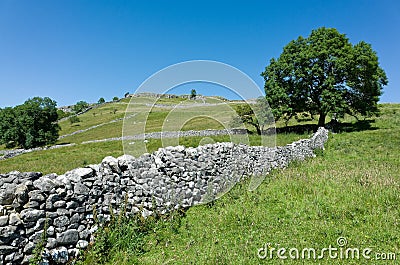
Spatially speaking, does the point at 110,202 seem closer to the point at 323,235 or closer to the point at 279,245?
the point at 279,245

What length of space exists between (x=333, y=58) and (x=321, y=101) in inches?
209

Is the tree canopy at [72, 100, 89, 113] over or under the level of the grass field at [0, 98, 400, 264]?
over

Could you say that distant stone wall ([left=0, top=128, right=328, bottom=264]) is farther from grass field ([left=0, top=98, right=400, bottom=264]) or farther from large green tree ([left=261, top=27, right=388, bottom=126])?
large green tree ([left=261, top=27, right=388, bottom=126])

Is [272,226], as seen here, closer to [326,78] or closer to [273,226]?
[273,226]

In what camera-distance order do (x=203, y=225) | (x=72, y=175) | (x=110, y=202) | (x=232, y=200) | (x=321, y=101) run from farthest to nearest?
(x=321, y=101) < (x=232, y=200) < (x=203, y=225) < (x=110, y=202) < (x=72, y=175)

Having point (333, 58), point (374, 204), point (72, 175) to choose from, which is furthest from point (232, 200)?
point (333, 58)

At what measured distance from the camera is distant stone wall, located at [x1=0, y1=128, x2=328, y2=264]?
17.4 ft

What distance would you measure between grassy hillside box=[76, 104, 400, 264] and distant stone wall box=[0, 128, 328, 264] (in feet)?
1.67

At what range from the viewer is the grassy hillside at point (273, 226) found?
605 cm

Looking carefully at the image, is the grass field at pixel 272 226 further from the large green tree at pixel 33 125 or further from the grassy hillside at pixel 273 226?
the large green tree at pixel 33 125

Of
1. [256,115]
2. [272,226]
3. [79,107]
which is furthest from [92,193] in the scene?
[79,107]

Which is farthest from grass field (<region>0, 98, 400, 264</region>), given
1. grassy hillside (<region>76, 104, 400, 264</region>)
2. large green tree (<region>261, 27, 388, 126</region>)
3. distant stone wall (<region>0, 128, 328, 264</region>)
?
large green tree (<region>261, 27, 388, 126</region>)

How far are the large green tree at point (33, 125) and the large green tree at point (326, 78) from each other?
45893 mm

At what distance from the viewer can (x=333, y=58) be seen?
31328 millimetres
